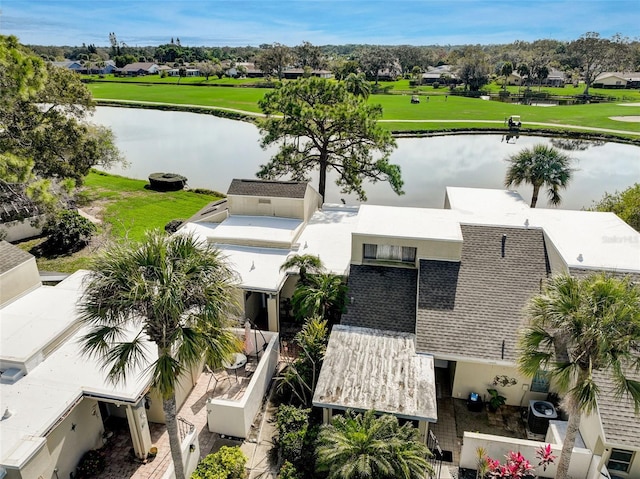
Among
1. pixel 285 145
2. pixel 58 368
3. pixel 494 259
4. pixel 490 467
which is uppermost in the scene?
pixel 285 145

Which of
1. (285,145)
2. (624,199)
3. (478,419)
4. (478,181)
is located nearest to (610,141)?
(478,181)

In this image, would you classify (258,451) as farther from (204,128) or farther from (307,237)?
(204,128)

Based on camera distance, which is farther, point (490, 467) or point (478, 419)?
point (478, 419)

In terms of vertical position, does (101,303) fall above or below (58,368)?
above

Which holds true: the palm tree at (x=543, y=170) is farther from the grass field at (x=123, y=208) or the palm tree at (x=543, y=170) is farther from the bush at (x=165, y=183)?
the bush at (x=165, y=183)

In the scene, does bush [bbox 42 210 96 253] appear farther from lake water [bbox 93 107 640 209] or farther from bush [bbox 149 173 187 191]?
lake water [bbox 93 107 640 209]

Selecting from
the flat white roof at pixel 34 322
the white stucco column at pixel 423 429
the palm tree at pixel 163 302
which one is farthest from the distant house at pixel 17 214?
the white stucco column at pixel 423 429
